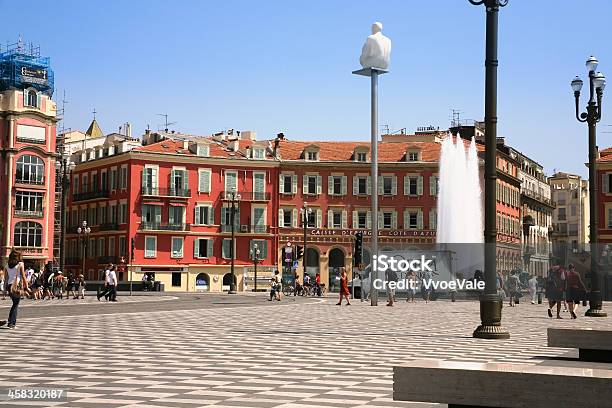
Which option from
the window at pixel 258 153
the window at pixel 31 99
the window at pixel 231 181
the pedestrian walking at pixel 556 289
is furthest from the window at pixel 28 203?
the pedestrian walking at pixel 556 289

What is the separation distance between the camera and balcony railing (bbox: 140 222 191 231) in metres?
79.1

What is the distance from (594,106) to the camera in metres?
28.7

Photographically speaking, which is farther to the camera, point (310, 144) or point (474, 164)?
point (310, 144)

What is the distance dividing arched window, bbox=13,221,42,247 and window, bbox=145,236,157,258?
8.75 meters

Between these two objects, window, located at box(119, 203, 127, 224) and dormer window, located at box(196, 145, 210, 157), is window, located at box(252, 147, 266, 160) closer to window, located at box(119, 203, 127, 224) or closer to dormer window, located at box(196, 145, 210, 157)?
dormer window, located at box(196, 145, 210, 157)

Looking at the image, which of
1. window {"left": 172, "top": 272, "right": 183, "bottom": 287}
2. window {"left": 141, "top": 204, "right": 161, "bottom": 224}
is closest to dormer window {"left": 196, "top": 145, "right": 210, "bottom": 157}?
window {"left": 141, "top": 204, "right": 161, "bottom": 224}

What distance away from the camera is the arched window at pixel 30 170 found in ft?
247

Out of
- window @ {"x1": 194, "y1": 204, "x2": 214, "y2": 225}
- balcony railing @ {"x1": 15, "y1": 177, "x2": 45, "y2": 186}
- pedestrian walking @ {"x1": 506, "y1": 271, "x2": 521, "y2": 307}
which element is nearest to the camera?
pedestrian walking @ {"x1": 506, "y1": 271, "x2": 521, "y2": 307}

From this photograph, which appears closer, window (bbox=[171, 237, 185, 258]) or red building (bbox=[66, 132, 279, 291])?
red building (bbox=[66, 132, 279, 291])

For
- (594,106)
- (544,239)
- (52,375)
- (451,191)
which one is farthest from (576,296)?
(544,239)

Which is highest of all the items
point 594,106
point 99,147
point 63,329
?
point 99,147

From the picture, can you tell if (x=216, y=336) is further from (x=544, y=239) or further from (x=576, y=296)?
(x=544, y=239)

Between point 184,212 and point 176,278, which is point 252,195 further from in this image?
point 176,278

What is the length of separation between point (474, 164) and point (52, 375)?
63479 millimetres
